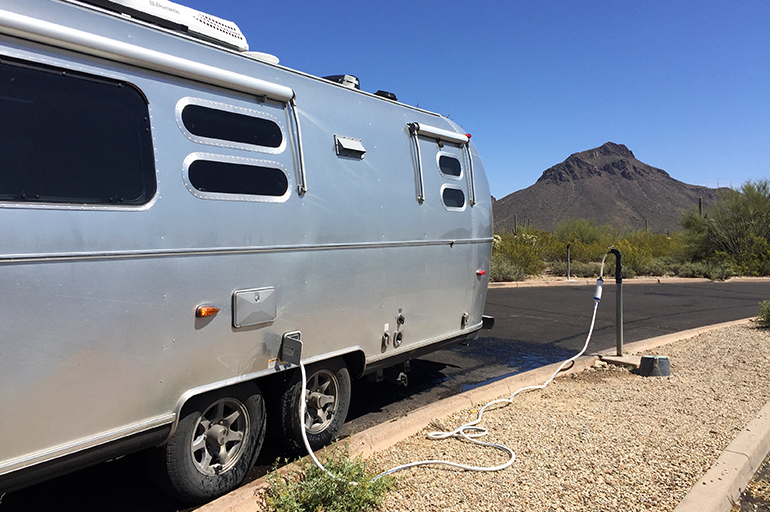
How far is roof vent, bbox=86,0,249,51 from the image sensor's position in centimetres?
376

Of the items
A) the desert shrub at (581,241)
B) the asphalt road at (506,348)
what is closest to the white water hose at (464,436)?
the asphalt road at (506,348)

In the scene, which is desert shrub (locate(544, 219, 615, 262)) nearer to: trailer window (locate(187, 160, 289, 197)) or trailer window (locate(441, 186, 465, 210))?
trailer window (locate(441, 186, 465, 210))

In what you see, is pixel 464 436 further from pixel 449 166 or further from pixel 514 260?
pixel 514 260

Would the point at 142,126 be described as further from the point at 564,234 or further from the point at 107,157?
the point at 564,234

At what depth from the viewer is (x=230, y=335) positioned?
3773mm

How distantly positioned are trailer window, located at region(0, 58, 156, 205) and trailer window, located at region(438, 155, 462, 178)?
3452mm

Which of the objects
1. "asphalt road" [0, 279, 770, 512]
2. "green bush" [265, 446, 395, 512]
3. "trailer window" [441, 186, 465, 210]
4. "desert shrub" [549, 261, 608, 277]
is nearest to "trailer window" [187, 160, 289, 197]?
"green bush" [265, 446, 395, 512]

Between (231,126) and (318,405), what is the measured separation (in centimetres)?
232

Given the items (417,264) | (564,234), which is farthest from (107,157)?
→ (564,234)

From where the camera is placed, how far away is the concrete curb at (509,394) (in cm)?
363

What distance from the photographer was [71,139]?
3045 mm

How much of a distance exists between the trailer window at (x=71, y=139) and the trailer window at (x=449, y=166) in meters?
3.45

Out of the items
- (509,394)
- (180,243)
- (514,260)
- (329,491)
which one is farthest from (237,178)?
(514,260)

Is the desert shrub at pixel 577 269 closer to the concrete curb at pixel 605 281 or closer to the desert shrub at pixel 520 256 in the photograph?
the concrete curb at pixel 605 281
